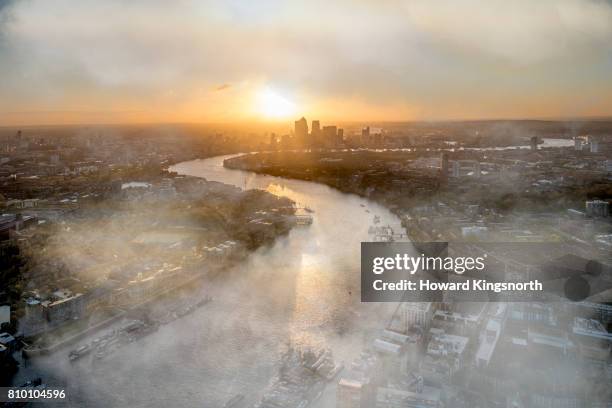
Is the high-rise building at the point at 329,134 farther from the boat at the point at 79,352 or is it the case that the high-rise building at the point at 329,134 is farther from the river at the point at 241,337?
the boat at the point at 79,352

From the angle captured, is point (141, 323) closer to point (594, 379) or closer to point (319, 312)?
point (319, 312)

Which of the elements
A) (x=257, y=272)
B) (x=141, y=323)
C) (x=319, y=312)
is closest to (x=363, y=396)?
(x=319, y=312)

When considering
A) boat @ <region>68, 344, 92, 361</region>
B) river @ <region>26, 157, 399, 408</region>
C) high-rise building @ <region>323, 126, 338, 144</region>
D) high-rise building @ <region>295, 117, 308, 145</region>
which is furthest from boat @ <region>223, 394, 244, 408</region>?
high-rise building @ <region>295, 117, 308, 145</region>

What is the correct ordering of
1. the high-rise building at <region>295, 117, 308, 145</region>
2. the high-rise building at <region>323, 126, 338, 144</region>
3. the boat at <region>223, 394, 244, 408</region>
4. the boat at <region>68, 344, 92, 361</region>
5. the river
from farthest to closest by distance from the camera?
1. the high-rise building at <region>295, 117, 308, 145</region>
2. the high-rise building at <region>323, 126, 338, 144</region>
3. the boat at <region>68, 344, 92, 361</region>
4. the river
5. the boat at <region>223, 394, 244, 408</region>

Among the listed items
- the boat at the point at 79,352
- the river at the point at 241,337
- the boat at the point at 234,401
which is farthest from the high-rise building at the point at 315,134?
the boat at the point at 234,401

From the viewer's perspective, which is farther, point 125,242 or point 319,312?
point 125,242

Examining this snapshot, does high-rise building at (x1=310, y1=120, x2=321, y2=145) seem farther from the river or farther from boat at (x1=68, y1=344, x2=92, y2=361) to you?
boat at (x1=68, y1=344, x2=92, y2=361)
